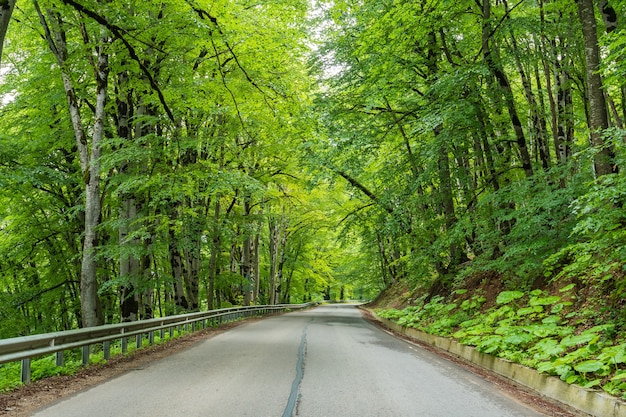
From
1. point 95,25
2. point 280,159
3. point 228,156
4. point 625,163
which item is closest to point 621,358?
point 625,163

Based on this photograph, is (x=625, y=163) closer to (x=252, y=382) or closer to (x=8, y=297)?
(x=252, y=382)

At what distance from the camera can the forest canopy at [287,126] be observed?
8.28 meters

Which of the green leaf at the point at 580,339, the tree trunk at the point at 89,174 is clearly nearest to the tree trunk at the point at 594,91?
the green leaf at the point at 580,339

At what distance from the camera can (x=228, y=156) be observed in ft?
60.7

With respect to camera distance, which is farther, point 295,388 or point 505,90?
point 505,90

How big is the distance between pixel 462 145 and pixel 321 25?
8.70 meters

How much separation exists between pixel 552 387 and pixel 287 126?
26.1 ft

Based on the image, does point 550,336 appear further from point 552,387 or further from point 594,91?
point 594,91

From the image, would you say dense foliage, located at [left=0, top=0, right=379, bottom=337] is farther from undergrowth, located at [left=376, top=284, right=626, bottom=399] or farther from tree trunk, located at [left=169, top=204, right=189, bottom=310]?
undergrowth, located at [left=376, top=284, right=626, bottom=399]

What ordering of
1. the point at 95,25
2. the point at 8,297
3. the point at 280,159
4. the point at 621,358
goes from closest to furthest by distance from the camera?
the point at 621,358
the point at 95,25
the point at 8,297
the point at 280,159

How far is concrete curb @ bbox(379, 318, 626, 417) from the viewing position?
4.62 m

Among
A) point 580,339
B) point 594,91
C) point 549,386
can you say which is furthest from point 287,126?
point 549,386

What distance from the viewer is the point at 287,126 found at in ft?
35.1

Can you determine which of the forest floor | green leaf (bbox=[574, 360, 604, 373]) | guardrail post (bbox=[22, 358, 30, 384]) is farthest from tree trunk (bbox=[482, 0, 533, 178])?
guardrail post (bbox=[22, 358, 30, 384])
